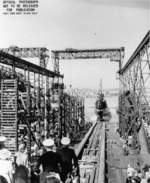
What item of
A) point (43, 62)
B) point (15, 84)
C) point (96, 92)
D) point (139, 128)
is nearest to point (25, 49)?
point (43, 62)

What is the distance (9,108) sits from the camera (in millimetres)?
13695

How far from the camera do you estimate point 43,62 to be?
111 ft

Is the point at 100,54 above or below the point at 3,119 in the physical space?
above

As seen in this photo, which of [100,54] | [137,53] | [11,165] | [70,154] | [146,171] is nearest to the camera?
[11,165]

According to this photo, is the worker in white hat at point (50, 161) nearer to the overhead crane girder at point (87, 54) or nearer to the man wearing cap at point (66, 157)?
the man wearing cap at point (66, 157)

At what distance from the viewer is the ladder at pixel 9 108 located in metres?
13.3

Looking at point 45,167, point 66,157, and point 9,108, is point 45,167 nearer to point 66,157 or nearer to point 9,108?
point 66,157

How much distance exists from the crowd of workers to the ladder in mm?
7633

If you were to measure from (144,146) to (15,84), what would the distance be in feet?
21.1

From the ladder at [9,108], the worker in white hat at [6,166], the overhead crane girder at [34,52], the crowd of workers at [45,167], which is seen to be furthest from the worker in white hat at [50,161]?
the overhead crane girder at [34,52]

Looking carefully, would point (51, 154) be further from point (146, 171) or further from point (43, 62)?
point (43, 62)

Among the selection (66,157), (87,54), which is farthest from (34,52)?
(66,157)

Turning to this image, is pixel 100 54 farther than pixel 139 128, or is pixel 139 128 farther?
pixel 100 54

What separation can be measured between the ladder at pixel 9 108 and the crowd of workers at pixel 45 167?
7.63 meters
